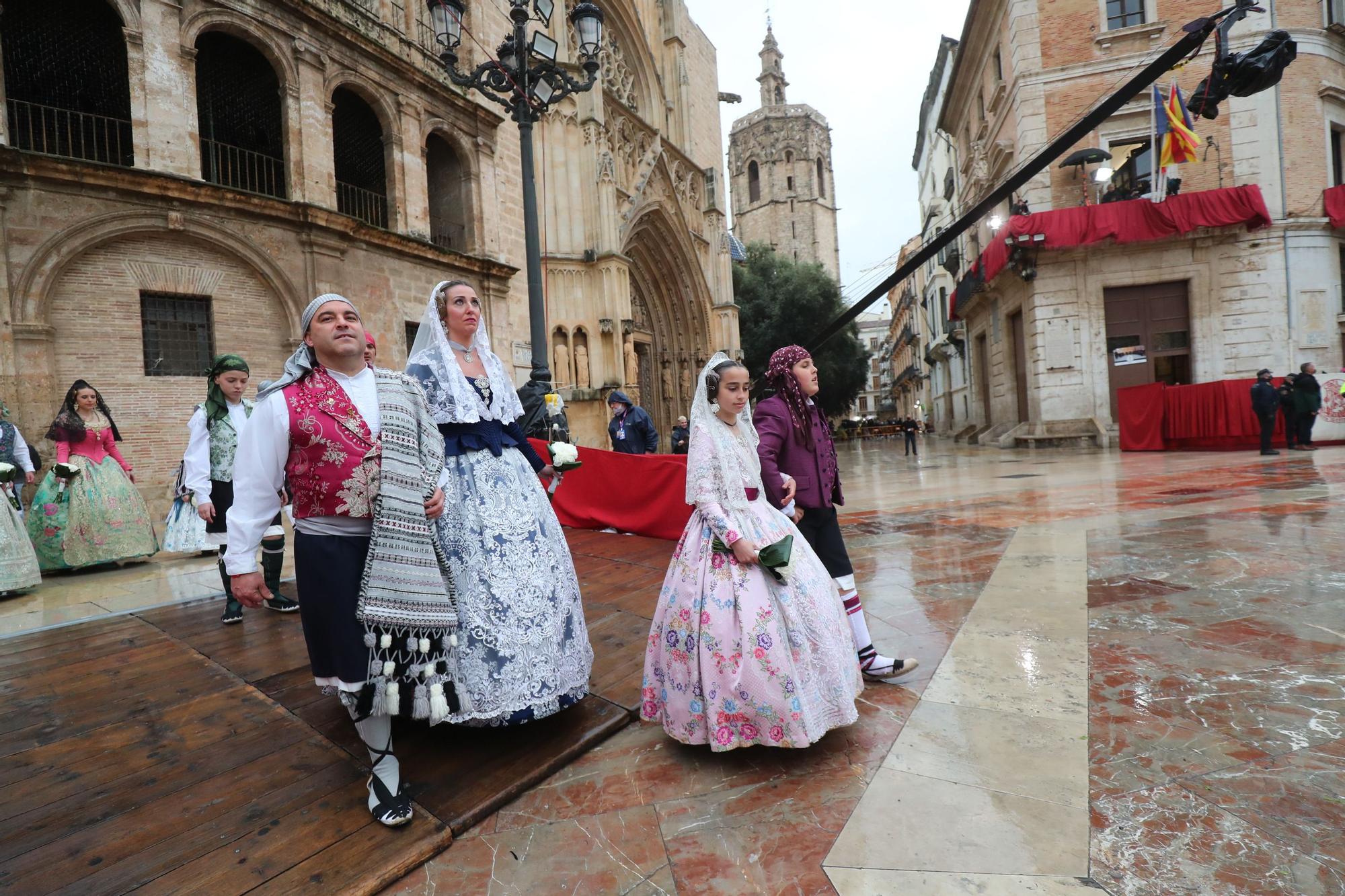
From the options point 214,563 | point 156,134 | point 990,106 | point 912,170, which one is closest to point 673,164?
point 990,106

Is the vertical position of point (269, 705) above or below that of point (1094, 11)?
below

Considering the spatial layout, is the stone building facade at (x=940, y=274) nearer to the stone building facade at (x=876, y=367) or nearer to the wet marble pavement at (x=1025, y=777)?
the wet marble pavement at (x=1025, y=777)

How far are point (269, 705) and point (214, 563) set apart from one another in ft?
15.6

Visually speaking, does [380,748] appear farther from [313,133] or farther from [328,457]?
[313,133]

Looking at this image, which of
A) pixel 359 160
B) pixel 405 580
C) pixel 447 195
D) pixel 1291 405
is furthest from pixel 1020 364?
pixel 405 580

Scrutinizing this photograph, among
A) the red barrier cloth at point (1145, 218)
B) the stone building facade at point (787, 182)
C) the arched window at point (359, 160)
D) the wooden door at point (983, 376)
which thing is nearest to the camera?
the arched window at point (359, 160)

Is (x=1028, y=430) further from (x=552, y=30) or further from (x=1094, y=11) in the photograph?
(x=552, y=30)

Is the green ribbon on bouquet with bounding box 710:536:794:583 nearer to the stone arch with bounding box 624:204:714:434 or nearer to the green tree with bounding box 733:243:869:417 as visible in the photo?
the stone arch with bounding box 624:204:714:434

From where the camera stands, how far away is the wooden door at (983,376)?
22.5 meters

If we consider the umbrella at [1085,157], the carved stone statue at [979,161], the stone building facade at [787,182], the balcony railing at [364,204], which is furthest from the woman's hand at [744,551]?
the stone building facade at [787,182]

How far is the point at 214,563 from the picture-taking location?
6609 millimetres

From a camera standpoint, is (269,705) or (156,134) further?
(156,134)

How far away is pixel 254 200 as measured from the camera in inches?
388

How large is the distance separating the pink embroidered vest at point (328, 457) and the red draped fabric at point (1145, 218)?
57.9 ft
